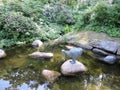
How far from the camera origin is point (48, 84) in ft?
17.1

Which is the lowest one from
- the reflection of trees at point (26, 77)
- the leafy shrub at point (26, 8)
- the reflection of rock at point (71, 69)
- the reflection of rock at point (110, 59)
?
the reflection of rock at point (110, 59)

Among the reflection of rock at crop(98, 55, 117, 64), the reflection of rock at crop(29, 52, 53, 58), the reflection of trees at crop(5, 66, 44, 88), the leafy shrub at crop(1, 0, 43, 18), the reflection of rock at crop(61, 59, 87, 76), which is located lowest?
the reflection of rock at crop(98, 55, 117, 64)

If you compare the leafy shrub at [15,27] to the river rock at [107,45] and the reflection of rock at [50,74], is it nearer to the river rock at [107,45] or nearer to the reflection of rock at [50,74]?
the river rock at [107,45]

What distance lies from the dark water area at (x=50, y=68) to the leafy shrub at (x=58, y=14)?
10.8 ft

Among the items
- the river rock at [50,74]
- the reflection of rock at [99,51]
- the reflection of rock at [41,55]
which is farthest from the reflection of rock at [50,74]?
the reflection of rock at [99,51]

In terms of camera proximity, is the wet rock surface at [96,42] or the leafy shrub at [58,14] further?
the leafy shrub at [58,14]

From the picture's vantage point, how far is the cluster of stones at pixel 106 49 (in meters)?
6.55

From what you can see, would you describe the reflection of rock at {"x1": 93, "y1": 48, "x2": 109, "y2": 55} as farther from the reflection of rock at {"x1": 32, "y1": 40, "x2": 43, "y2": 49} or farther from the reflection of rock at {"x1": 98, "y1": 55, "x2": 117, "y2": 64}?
the reflection of rock at {"x1": 32, "y1": 40, "x2": 43, "y2": 49}

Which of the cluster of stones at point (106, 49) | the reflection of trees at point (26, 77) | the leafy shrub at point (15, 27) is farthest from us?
the leafy shrub at point (15, 27)

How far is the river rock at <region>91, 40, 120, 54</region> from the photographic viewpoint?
6.92 m

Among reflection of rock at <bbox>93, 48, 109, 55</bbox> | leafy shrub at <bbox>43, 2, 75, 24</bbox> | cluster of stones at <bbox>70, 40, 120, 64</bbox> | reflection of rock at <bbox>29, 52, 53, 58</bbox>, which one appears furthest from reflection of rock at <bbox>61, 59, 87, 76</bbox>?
leafy shrub at <bbox>43, 2, 75, 24</bbox>

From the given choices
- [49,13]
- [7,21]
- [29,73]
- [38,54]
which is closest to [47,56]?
[38,54]

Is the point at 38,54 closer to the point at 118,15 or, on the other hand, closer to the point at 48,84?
the point at 48,84

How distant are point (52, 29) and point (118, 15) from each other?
9.04 ft
